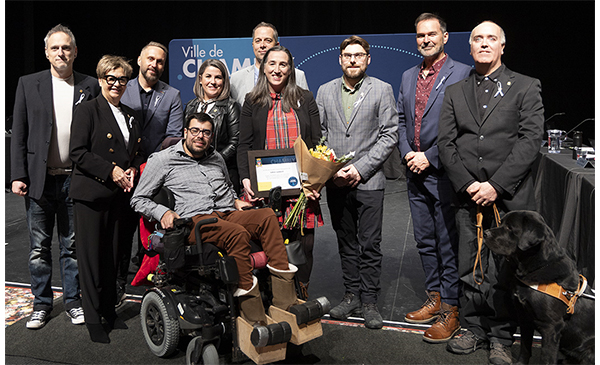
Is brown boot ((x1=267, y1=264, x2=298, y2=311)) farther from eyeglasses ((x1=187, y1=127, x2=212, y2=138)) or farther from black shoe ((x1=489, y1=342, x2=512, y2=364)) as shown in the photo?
black shoe ((x1=489, y1=342, x2=512, y2=364))

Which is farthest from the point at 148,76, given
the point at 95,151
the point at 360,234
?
the point at 360,234

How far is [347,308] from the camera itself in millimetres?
3248

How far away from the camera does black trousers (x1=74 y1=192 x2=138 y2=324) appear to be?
299 cm

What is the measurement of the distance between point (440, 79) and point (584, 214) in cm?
122

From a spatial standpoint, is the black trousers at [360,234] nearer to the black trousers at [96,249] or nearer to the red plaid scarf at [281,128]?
the red plaid scarf at [281,128]

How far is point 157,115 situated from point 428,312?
2082 mm

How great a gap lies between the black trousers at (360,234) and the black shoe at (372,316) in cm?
3

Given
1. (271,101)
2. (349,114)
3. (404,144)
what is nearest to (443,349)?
(404,144)

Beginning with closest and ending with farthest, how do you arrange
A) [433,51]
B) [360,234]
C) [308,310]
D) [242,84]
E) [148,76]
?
[308,310] < [433,51] < [360,234] < [148,76] < [242,84]

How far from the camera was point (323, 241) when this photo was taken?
505 centimetres

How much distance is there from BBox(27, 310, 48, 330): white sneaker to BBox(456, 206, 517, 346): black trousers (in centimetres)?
235

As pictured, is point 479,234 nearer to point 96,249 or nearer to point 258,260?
point 258,260

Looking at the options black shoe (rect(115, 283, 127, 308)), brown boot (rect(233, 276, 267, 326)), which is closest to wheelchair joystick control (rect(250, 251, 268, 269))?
brown boot (rect(233, 276, 267, 326))

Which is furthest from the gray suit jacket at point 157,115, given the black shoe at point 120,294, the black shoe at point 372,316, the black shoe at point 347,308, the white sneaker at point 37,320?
the black shoe at point 372,316
